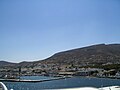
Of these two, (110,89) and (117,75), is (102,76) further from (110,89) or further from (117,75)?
(110,89)

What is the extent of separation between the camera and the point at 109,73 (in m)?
Answer: 160

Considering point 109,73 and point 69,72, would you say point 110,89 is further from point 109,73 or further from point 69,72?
point 69,72

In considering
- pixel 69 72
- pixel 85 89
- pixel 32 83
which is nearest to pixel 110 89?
pixel 85 89

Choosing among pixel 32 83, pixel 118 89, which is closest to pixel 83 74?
pixel 32 83

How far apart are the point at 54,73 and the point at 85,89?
163 metres

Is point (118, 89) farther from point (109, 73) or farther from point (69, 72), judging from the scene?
point (69, 72)

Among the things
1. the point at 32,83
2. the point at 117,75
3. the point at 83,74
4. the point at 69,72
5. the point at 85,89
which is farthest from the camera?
the point at 69,72

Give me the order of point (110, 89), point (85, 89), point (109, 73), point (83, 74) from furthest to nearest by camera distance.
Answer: point (83, 74), point (109, 73), point (110, 89), point (85, 89)

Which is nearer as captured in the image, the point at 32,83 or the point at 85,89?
the point at 85,89

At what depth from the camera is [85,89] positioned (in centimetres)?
2905

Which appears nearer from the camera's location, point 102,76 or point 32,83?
point 32,83

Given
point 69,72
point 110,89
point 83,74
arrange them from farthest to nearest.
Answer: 1. point 69,72
2. point 83,74
3. point 110,89

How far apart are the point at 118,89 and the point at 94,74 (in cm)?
12679

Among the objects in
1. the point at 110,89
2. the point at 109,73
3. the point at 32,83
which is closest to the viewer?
the point at 110,89
